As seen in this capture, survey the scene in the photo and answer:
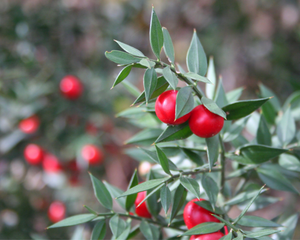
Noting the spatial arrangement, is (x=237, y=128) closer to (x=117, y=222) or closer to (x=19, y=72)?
(x=117, y=222)

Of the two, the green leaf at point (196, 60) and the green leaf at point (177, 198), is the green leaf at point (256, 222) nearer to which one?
the green leaf at point (177, 198)

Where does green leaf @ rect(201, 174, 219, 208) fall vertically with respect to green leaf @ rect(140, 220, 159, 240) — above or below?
above

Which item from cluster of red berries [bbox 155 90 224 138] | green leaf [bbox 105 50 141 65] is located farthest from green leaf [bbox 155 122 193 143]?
green leaf [bbox 105 50 141 65]

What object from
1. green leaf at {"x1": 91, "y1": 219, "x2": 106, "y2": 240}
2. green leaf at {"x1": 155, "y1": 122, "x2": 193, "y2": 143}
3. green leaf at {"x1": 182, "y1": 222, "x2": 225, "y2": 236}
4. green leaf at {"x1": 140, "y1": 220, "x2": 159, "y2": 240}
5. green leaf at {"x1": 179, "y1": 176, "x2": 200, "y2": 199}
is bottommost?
green leaf at {"x1": 140, "y1": 220, "x2": 159, "y2": 240}

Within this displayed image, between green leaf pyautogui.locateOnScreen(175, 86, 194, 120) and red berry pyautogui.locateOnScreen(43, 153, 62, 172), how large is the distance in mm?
1251

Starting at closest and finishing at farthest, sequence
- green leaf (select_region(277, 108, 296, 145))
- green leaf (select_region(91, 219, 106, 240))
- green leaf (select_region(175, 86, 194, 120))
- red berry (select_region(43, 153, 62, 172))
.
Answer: green leaf (select_region(175, 86, 194, 120)), green leaf (select_region(91, 219, 106, 240)), green leaf (select_region(277, 108, 296, 145)), red berry (select_region(43, 153, 62, 172))

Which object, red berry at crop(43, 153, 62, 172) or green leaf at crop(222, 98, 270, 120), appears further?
red berry at crop(43, 153, 62, 172)

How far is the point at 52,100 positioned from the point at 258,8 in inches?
68.0

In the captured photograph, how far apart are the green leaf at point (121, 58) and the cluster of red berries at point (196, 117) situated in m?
0.07

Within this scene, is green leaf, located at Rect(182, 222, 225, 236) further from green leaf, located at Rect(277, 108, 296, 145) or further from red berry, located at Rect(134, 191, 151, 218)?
green leaf, located at Rect(277, 108, 296, 145)

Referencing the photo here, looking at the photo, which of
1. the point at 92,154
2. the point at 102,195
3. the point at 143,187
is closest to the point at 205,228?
the point at 143,187

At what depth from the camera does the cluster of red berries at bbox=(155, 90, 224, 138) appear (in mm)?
418

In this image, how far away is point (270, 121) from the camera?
74cm

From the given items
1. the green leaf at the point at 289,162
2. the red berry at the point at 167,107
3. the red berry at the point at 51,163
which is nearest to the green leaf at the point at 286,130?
the green leaf at the point at 289,162
